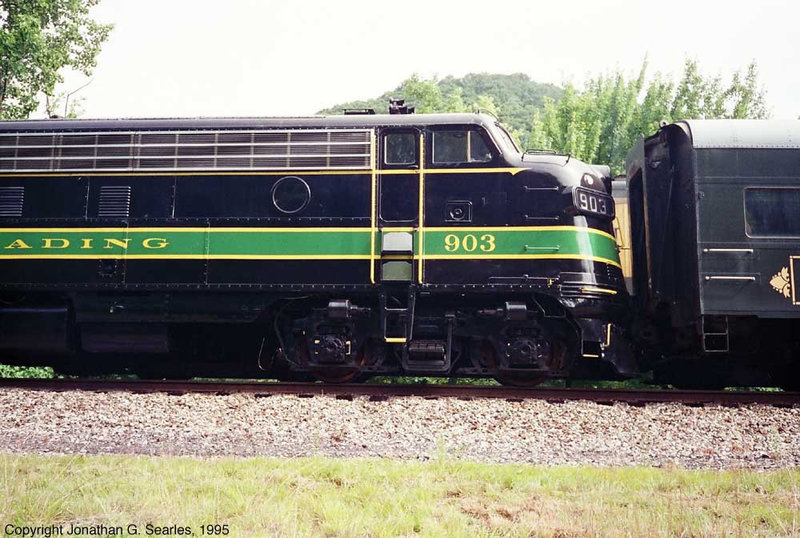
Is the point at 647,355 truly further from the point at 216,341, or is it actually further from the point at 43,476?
the point at 43,476

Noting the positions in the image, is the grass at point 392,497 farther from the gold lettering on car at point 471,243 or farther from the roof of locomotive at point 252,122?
the roof of locomotive at point 252,122

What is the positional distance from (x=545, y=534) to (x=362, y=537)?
124 centimetres

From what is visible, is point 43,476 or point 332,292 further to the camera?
point 332,292

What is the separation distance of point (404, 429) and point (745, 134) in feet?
21.2

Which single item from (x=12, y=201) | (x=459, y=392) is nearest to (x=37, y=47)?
(x=12, y=201)

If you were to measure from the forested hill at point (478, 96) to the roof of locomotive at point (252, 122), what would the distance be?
9.98m

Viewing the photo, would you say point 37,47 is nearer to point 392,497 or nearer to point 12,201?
point 12,201

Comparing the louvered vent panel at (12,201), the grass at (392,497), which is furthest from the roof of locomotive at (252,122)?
the grass at (392,497)

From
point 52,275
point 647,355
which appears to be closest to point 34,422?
point 52,275

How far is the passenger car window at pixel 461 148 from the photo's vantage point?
9.45m

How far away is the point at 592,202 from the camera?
9.49 meters

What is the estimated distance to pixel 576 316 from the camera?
9.16 m

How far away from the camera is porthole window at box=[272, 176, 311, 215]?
9508 millimetres

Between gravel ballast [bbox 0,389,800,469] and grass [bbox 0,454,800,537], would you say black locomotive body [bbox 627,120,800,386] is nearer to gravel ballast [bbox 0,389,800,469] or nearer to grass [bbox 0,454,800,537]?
gravel ballast [bbox 0,389,800,469]
